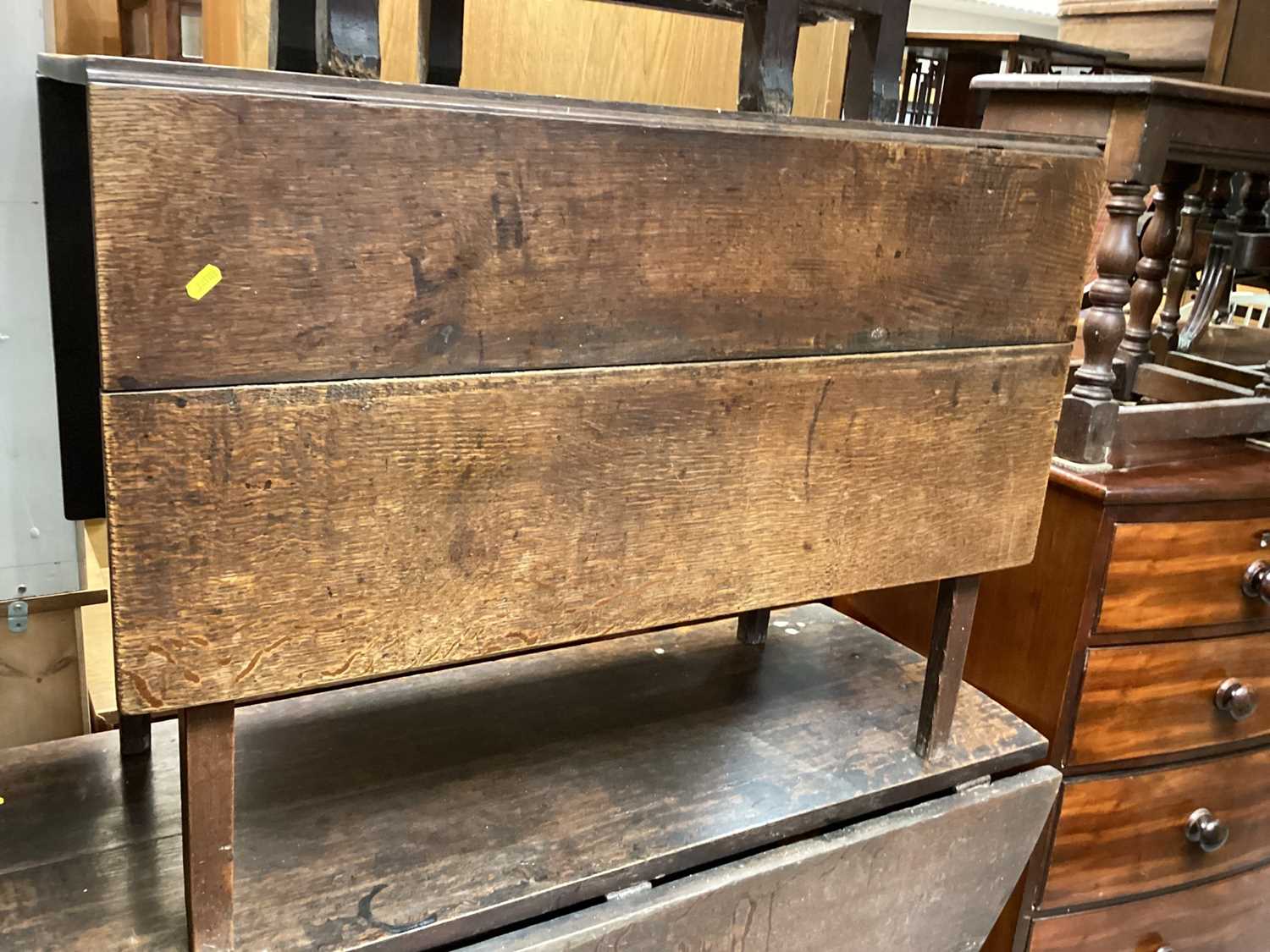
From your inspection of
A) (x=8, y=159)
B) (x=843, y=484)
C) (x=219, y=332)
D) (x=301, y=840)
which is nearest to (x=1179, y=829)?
(x=843, y=484)

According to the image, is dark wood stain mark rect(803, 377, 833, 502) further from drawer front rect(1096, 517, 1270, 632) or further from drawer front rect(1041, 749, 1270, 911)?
drawer front rect(1041, 749, 1270, 911)

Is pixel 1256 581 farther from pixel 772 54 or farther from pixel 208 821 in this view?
pixel 208 821

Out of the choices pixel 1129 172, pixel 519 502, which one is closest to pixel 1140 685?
pixel 1129 172

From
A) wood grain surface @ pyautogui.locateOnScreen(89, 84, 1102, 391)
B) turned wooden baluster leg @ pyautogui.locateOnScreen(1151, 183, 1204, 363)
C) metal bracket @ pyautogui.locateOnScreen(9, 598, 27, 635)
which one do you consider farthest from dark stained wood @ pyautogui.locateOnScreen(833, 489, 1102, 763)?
metal bracket @ pyautogui.locateOnScreen(9, 598, 27, 635)

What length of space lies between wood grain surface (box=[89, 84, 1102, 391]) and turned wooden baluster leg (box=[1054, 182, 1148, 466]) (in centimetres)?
33

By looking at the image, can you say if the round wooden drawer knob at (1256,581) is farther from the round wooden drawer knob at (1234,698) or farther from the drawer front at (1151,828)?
the drawer front at (1151,828)

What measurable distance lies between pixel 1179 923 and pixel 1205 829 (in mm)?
172

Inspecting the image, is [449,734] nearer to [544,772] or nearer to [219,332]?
[544,772]

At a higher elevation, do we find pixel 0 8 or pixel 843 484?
pixel 0 8

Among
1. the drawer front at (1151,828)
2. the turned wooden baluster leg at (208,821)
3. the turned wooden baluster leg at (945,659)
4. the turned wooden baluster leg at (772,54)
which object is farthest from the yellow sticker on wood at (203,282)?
the drawer front at (1151,828)

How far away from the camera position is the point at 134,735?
1.06 metres

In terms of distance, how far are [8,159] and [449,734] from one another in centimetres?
90

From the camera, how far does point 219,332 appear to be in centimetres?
66

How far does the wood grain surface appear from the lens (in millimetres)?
636
